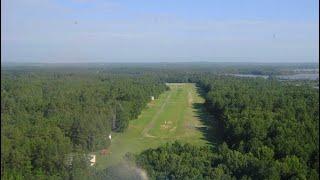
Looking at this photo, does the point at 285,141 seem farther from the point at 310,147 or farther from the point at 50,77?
the point at 50,77

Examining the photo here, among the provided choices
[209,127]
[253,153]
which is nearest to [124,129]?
[209,127]

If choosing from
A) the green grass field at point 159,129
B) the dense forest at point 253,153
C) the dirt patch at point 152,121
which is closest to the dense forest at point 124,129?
the dense forest at point 253,153

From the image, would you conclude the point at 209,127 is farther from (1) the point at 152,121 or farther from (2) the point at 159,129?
(1) the point at 152,121

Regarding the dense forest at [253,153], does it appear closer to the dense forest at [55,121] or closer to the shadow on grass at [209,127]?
the shadow on grass at [209,127]

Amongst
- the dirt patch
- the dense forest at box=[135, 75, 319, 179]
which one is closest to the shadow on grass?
the dense forest at box=[135, 75, 319, 179]

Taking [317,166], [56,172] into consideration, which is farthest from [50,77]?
[317,166]

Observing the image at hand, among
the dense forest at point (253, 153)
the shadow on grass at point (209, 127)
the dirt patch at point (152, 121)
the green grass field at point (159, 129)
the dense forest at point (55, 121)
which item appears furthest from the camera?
the dirt patch at point (152, 121)

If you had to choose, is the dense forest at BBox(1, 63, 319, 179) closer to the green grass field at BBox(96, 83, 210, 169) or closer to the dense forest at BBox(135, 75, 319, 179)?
the dense forest at BBox(135, 75, 319, 179)
